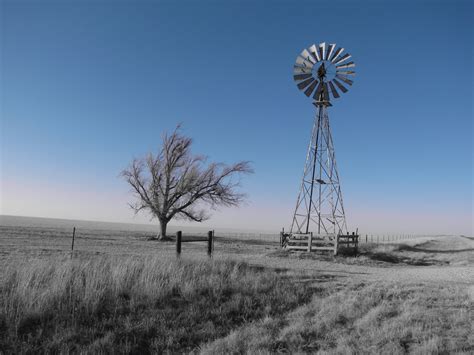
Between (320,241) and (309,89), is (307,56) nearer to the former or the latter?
(309,89)

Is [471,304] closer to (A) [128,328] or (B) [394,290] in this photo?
(B) [394,290]

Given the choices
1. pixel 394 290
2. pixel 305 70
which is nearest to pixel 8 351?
pixel 394 290

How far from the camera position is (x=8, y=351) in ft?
18.5

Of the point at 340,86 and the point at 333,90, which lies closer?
the point at 340,86

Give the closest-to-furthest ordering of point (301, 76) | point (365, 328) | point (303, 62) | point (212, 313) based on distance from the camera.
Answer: point (365, 328) → point (212, 313) → point (301, 76) → point (303, 62)

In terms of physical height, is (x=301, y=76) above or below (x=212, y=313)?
above

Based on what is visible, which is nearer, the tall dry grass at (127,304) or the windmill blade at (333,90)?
the tall dry grass at (127,304)

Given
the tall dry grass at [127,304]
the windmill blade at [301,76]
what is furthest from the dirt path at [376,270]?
the windmill blade at [301,76]

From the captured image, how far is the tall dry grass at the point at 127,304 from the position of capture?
6.26m

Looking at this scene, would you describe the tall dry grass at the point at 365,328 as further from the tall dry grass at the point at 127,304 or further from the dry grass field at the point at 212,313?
the tall dry grass at the point at 127,304

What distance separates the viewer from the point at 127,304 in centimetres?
779

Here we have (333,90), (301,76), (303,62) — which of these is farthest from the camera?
(303,62)

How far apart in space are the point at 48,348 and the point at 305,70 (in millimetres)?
22723

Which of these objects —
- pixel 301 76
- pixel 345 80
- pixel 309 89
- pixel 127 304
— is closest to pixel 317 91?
pixel 309 89
